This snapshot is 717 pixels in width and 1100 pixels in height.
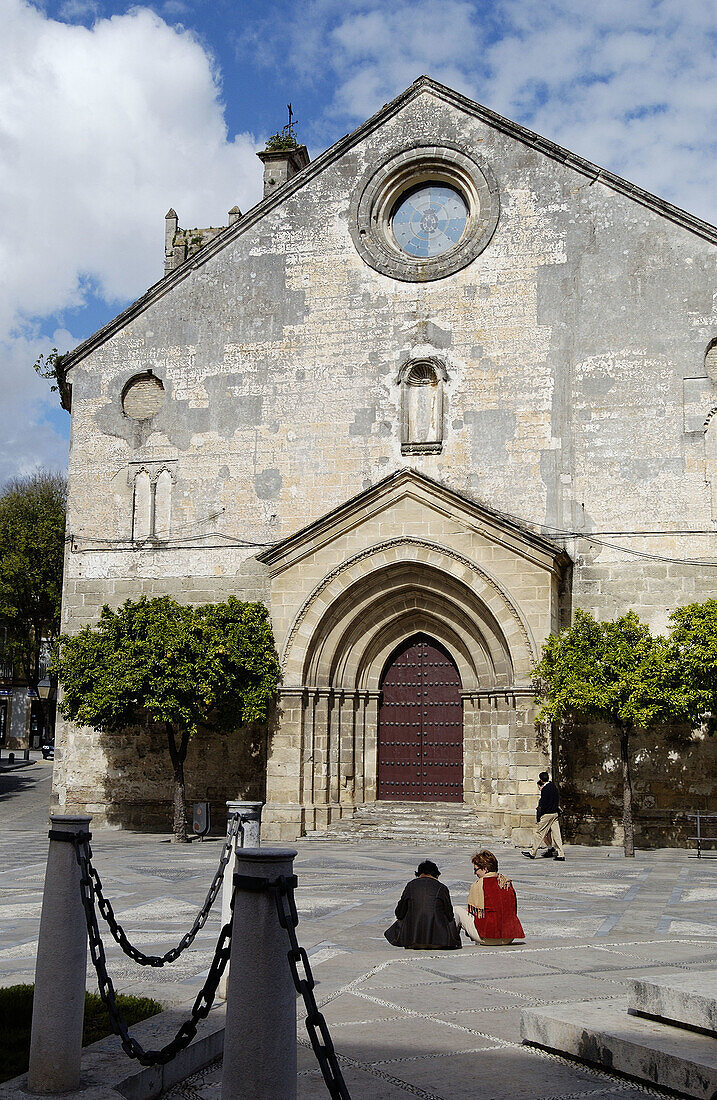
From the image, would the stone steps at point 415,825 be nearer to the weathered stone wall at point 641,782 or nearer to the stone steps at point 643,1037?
the weathered stone wall at point 641,782

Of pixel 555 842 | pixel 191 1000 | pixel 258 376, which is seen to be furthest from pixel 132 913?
pixel 258 376

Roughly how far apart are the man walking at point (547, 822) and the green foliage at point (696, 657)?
7.53ft

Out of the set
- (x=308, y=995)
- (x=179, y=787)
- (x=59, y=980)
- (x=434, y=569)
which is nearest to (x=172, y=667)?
(x=179, y=787)

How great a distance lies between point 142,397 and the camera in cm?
2158

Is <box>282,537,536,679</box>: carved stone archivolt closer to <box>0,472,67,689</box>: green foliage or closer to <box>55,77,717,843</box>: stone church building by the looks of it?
<box>55,77,717,843</box>: stone church building

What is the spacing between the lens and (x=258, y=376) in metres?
20.8

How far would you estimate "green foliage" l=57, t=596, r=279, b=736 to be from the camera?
59.1ft

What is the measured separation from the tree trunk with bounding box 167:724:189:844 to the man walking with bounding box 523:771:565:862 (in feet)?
19.0

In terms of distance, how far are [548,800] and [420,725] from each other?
4194 millimetres

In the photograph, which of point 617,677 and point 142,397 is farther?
point 142,397

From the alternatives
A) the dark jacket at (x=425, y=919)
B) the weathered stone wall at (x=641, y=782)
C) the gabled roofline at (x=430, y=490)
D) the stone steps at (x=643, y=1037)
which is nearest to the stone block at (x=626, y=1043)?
the stone steps at (x=643, y=1037)

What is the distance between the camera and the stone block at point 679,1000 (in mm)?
5488

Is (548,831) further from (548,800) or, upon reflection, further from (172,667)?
(172,667)

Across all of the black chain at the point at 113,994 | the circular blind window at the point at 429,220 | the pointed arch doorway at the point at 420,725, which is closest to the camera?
the black chain at the point at 113,994
